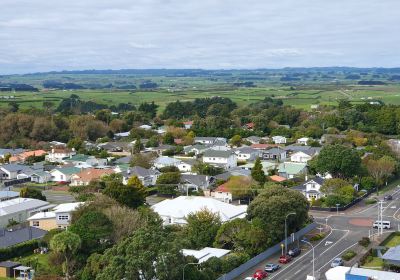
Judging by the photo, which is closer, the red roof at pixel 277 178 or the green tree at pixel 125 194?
the green tree at pixel 125 194

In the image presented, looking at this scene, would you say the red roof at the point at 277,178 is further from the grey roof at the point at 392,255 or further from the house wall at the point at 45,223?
the grey roof at the point at 392,255

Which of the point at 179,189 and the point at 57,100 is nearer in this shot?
the point at 179,189

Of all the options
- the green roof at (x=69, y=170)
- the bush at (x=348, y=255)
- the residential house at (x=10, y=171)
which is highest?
the bush at (x=348, y=255)

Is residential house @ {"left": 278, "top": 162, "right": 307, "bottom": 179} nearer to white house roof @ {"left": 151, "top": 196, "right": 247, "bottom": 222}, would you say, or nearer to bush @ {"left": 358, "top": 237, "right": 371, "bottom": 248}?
white house roof @ {"left": 151, "top": 196, "right": 247, "bottom": 222}

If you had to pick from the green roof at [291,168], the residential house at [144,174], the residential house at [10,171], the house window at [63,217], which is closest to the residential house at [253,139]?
the green roof at [291,168]

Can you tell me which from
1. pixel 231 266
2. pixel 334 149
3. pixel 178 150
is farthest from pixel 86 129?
pixel 231 266

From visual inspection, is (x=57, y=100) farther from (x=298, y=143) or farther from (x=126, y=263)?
(x=126, y=263)
